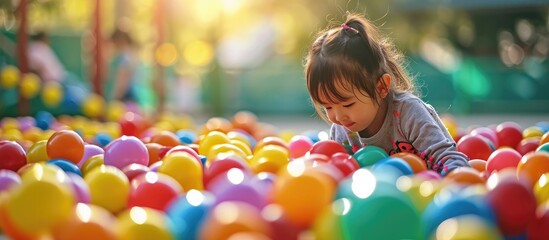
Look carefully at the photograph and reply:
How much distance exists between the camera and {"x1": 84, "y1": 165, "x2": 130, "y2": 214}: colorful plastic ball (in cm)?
191

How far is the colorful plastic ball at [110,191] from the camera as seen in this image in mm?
1906

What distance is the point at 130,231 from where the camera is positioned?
136 cm

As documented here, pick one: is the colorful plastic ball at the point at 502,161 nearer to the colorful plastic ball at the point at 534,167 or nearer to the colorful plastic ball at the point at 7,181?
the colorful plastic ball at the point at 534,167

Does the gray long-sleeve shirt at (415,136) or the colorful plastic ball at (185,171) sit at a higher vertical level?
the gray long-sleeve shirt at (415,136)

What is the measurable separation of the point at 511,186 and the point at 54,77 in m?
6.52

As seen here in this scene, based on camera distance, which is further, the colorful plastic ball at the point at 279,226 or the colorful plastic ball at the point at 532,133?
the colorful plastic ball at the point at 532,133

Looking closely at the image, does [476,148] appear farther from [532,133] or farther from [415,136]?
[532,133]

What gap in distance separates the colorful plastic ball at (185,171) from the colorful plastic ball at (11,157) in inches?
28.8

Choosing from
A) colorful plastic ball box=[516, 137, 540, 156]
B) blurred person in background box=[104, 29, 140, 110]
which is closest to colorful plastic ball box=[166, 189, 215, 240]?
colorful plastic ball box=[516, 137, 540, 156]

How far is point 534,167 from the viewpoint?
2.15m

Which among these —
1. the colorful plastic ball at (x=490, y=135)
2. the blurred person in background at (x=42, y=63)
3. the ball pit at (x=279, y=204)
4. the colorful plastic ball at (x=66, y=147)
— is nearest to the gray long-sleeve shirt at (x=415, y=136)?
the ball pit at (x=279, y=204)

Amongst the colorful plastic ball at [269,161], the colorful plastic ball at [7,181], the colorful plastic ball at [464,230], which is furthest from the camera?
the colorful plastic ball at [269,161]

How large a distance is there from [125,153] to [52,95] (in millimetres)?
4317

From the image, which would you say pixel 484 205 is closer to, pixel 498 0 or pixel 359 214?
pixel 359 214
